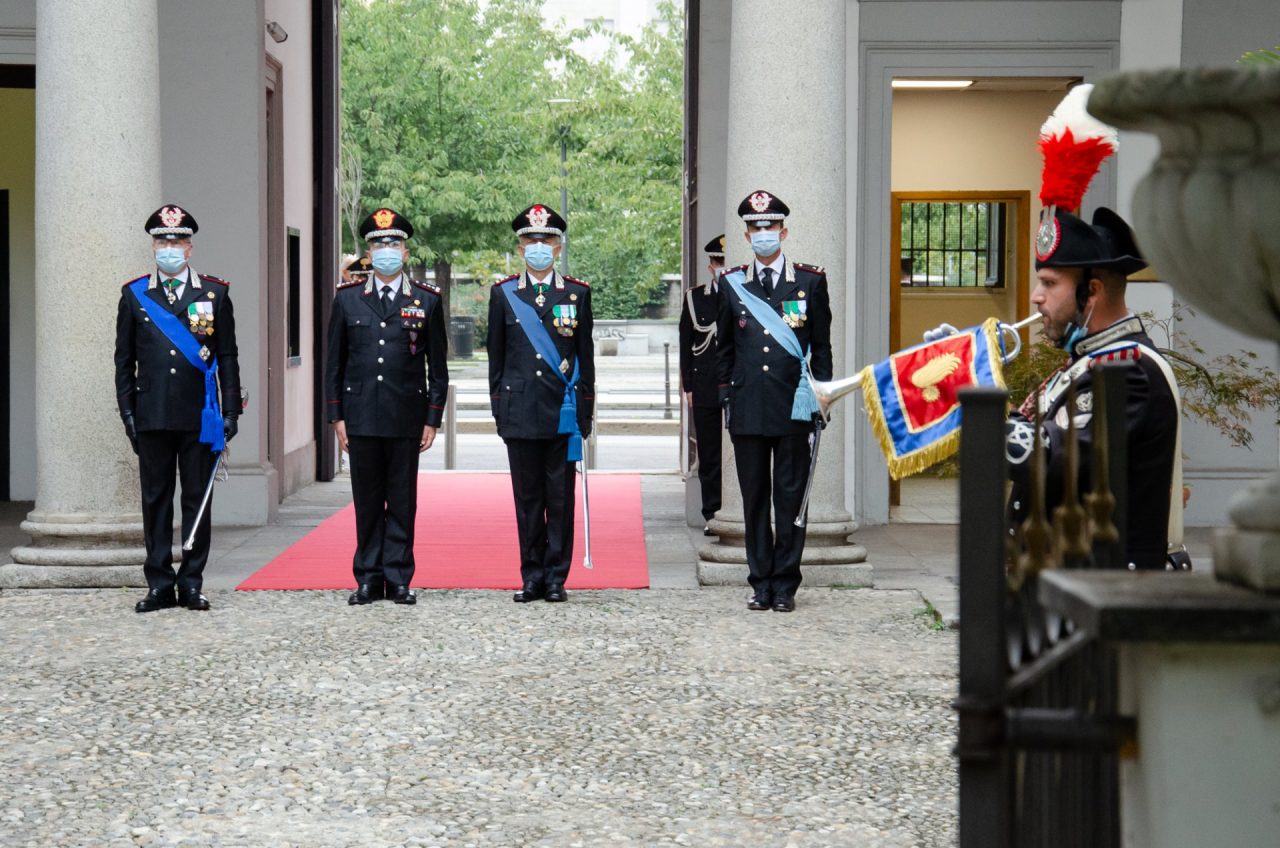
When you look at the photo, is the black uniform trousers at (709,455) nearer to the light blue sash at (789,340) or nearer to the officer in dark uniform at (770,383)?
the officer in dark uniform at (770,383)

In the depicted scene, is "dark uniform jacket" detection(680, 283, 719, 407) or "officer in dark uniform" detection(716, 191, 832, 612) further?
"dark uniform jacket" detection(680, 283, 719, 407)

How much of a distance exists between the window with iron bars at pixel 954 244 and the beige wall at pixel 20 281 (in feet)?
24.2

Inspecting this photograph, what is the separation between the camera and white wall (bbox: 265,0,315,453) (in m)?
13.9

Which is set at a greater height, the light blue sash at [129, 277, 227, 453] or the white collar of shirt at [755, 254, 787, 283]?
the white collar of shirt at [755, 254, 787, 283]

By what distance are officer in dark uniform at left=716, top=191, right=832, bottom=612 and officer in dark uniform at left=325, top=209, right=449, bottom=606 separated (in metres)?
1.47

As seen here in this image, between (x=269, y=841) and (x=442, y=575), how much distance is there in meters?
5.01

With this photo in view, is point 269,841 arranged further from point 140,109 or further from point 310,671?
point 140,109

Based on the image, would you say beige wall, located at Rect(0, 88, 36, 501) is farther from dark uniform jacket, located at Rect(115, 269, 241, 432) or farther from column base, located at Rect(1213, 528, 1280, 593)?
column base, located at Rect(1213, 528, 1280, 593)

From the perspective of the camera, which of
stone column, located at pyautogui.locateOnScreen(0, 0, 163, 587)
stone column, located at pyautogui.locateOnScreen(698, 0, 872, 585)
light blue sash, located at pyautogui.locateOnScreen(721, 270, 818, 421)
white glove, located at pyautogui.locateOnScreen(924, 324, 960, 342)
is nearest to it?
white glove, located at pyautogui.locateOnScreen(924, 324, 960, 342)

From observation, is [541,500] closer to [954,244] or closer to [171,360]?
[171,360]

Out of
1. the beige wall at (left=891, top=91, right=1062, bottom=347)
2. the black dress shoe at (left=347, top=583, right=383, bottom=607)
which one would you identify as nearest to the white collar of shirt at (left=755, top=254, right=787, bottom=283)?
the black dress shoe at (left=347, top=583, right=383, bottom=607)

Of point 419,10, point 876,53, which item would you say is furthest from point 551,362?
point 419,10

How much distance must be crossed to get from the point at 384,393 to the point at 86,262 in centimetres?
170

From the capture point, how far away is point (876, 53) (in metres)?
11.9
